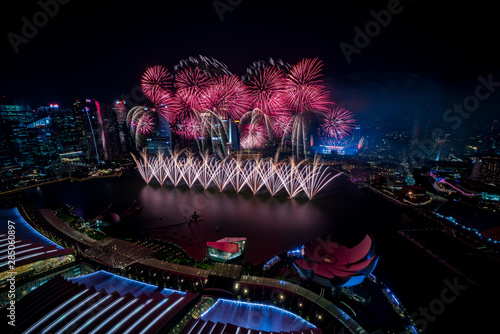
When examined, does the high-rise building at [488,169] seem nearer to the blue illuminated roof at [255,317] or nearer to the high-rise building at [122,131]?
the blue illuminated roof at [255,317]

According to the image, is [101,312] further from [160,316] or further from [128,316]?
[160,316]

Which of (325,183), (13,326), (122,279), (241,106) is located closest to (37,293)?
(13,326)

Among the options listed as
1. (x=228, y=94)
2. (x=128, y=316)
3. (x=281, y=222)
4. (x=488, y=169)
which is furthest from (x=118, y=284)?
(x=488, y=169)

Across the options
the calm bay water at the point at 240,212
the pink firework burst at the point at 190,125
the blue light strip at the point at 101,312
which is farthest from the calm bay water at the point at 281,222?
the pink firework burst at the point at 190,125

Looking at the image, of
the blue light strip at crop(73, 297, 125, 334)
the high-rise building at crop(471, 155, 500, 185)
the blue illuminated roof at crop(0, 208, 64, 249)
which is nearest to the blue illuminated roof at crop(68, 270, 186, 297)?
the blue light strip at crop(73, 297, 125, 334)

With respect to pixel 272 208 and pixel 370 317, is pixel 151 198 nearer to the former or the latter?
pixel 272 208

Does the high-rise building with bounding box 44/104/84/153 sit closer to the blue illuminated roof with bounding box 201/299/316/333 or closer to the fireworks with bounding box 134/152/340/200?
the fireworks with bounding box 134/152/340/200
